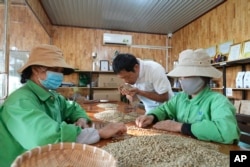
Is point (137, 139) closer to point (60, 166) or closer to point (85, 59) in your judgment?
point (60, 166)

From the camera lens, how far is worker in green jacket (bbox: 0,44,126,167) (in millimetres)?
892

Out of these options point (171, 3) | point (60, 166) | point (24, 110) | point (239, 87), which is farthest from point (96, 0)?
point (60, 166)

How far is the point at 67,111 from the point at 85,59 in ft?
14.1

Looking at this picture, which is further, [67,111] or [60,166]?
[67,111]

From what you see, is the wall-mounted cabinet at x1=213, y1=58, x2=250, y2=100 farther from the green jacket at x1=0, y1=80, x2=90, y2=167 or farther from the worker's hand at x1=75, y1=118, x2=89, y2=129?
the green jacket at x1=0, y1=80, x2=90, y2=167

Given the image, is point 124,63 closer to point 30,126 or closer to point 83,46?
point 30,126

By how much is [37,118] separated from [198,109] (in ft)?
3.01

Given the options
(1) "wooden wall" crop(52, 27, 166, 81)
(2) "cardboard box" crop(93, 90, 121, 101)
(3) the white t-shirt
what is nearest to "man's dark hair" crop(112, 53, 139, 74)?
(3) the white t-shirt

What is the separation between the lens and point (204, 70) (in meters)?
1.34

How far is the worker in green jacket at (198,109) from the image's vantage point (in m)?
1.06

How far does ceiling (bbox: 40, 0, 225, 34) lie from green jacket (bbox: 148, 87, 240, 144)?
3028 millimetres

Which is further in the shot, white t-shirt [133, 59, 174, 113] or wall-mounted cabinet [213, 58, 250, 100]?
wall-mounted cabinet [213, 58, 250, 100]

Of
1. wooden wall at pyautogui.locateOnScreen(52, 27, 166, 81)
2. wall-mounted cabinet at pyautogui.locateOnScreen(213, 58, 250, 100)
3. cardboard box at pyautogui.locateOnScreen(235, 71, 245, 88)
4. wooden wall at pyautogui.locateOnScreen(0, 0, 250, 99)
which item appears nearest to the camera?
wooden wall at pyautogui.locateOnScreen(0, 0, 250, 99)

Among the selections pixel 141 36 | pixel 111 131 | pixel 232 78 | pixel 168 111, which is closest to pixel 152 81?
pixel 168 111
